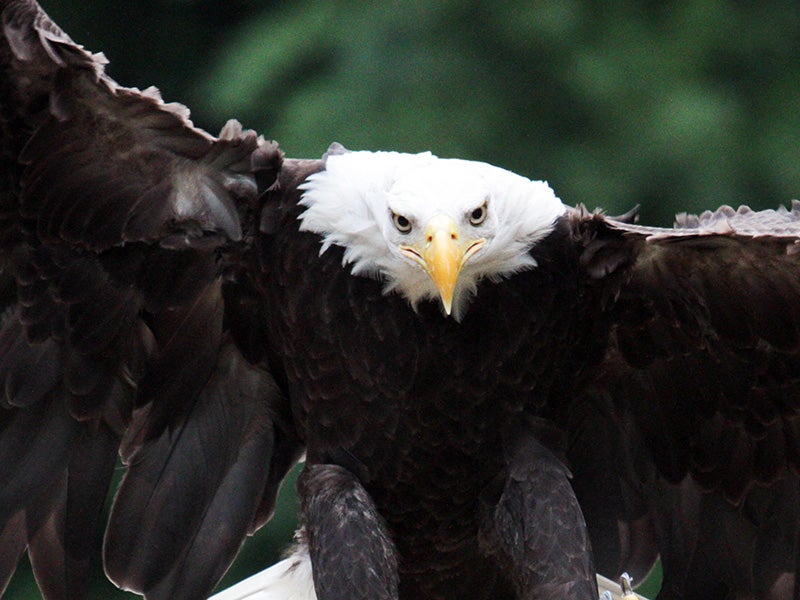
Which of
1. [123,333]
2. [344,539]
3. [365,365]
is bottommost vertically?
[344,539]

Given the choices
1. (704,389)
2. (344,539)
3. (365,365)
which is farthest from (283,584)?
(704,389)

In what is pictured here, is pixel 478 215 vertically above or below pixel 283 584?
above

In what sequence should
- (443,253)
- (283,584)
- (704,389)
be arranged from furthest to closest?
(283,584) < (704,389) < (443,253)

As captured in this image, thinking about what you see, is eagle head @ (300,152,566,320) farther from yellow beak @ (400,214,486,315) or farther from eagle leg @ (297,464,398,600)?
eagle leg @ (297,464,398,600)

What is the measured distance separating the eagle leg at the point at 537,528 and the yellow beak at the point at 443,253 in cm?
45

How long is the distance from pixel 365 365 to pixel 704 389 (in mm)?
729

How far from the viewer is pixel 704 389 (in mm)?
4039

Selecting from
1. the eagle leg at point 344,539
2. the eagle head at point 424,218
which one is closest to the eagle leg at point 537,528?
the eagle leg at point 344,539

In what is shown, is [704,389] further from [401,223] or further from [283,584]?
[283,584]

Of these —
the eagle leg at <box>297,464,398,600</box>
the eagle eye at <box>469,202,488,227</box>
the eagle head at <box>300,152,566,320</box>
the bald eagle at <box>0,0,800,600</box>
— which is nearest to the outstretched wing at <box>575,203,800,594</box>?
the bald eagle at <box>0,0,800,600</box>

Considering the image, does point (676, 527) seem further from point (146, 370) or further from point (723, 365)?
point (146, 370)

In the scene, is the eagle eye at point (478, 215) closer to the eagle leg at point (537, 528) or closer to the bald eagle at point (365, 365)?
the bald eagle at point (365, 365)

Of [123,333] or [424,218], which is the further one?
[123,333]

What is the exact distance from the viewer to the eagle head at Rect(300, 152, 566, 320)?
12.0 ft
